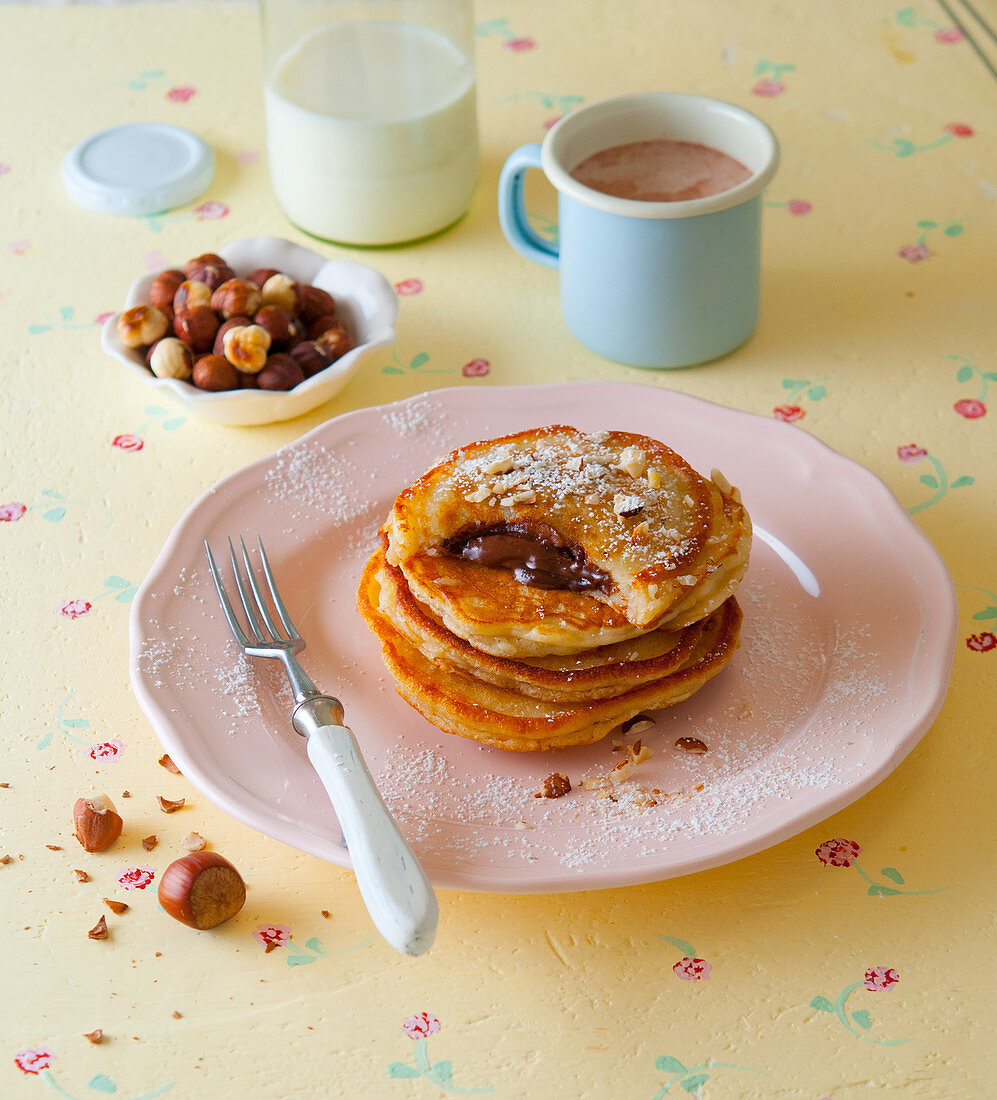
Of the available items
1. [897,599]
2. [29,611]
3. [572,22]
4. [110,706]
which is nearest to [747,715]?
[897,599]

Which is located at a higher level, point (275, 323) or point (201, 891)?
point (275, 323)

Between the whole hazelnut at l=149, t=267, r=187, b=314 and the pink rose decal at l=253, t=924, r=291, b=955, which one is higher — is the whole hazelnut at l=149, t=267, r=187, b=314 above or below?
above

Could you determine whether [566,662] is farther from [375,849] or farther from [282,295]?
[282,295]

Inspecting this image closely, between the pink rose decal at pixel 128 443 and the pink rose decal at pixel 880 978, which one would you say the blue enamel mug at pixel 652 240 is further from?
the pink rose decal at pixel 880 978

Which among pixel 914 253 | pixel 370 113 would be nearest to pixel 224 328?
pixel 370 113

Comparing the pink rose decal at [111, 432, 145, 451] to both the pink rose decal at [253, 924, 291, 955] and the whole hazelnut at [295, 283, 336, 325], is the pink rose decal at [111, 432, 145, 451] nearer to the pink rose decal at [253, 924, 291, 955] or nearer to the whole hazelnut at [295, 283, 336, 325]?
the whole hazelnut at [295, 283, 336, 325]

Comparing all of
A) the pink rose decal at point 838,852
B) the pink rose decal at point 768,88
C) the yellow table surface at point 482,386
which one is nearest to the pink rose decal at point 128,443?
the yellow table surface at point 482,386

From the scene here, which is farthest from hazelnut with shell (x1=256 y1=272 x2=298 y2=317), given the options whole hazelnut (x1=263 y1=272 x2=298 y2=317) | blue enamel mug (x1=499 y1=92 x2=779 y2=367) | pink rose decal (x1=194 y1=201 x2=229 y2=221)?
pink rose decal (x1=194 y1=201 x2=229 y2=221)
